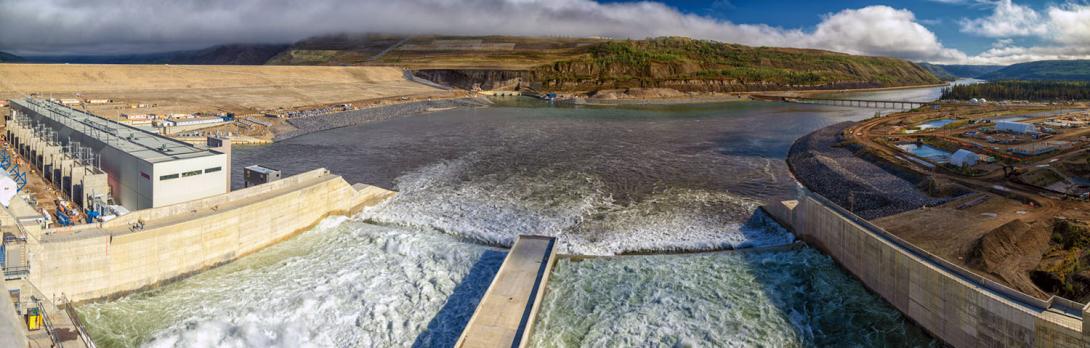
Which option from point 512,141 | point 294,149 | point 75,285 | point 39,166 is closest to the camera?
point 75,285

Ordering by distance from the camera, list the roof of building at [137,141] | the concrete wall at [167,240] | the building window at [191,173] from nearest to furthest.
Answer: the concrete wall at [167,240] → the building window at [191,173] → the roof of building at [137,141]

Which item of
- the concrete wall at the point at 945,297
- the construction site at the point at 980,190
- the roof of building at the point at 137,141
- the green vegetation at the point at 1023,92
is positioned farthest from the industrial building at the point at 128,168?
the green vegetation at the point at 1023,92

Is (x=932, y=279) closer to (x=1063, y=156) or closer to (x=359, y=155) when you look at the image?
(x=1063, y=156)

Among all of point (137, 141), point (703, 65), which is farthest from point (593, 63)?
point (137, 141)

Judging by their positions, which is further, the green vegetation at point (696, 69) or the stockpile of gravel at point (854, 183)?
the green vegetation at point (696, 69)

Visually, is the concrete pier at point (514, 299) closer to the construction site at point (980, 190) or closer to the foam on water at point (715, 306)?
the foam on water at point (715, 306)

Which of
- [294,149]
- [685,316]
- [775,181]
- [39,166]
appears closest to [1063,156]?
[775,181]

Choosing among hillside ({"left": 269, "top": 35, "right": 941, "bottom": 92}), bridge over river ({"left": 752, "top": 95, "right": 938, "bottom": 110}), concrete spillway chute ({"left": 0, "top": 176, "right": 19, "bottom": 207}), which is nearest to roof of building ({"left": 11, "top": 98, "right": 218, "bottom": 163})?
concrete spillway chute ({"left": 0, "top": 176, "right": 19, "bottom": 207})

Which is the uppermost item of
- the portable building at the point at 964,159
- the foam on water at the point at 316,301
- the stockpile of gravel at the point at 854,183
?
the portable building at the point at 964,159
